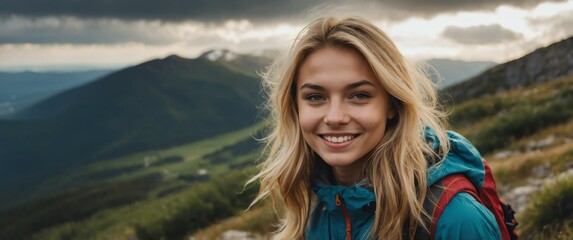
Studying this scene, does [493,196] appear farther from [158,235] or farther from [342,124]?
[158,235]

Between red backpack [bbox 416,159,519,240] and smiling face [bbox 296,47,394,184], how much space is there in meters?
0.48

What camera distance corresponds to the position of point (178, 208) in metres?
12.1

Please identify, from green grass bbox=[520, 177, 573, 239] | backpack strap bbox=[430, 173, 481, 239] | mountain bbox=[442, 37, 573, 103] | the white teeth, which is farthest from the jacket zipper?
mountain bbox=[442, 37, 573, 103]

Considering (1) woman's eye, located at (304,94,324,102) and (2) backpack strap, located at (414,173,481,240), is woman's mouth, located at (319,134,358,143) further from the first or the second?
(2) backpack strap, located at (414,173,481,240)

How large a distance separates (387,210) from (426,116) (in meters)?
0.63

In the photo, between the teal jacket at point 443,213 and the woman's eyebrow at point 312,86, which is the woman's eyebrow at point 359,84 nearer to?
the woman's eyebrow at point 312,86

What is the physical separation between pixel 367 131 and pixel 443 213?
0.64m

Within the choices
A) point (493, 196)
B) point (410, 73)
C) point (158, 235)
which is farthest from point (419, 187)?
point (158, 235)

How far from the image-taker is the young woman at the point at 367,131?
2453 mm

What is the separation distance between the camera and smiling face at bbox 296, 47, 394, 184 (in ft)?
8.55

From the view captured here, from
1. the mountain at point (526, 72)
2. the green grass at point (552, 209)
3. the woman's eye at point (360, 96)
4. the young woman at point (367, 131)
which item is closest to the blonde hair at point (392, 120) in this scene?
the young woman at point (367, 131)

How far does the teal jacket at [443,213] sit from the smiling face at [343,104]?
8.4 inches

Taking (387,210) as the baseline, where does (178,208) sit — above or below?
below

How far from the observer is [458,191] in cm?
217
